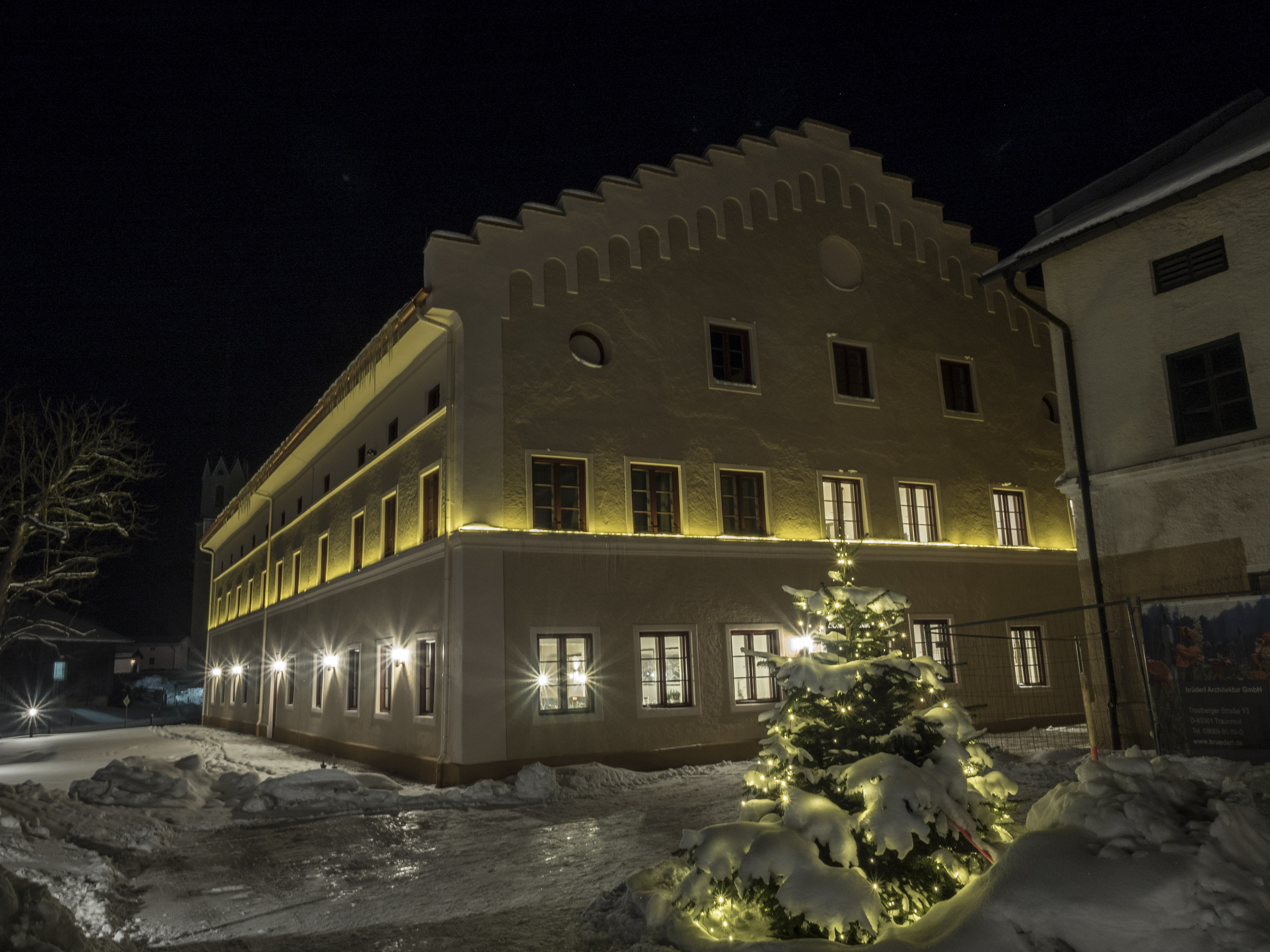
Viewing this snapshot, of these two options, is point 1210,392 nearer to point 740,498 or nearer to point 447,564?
point 740,498

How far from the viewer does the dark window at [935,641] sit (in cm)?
1938

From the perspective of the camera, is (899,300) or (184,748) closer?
(899,300)

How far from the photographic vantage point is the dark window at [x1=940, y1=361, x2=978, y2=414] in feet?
70.8

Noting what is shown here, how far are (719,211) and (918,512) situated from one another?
8051 mm

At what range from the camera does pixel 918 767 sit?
6.18m

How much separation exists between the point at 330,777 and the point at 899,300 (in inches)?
628

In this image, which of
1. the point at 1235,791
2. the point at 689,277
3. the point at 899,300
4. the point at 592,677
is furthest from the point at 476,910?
the point at 899,300

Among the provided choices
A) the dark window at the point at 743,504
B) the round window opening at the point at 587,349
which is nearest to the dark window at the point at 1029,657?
the dark window at the point at 743,504

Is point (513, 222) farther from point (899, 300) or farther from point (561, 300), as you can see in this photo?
point (899, 300)

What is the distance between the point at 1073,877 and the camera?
5.36 meters

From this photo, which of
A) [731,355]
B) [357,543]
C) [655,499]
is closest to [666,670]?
[655,499]

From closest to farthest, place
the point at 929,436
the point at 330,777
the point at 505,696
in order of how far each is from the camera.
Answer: the point at 330,777 → the point at 505,696 → the point at 929,436

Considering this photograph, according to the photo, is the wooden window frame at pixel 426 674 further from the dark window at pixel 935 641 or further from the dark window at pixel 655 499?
the dark window at pixel 935 641

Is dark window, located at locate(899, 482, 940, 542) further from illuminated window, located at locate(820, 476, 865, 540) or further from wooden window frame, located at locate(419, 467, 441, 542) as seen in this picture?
wooden window frame, located at locate(419, 467, 441, 542)
